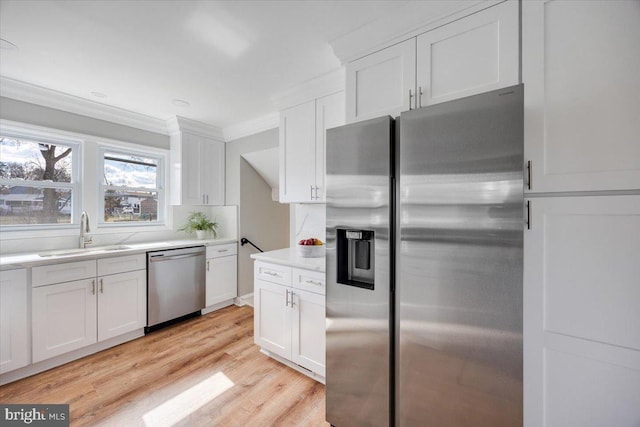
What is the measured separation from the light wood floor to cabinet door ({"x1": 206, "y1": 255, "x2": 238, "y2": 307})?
793 mm

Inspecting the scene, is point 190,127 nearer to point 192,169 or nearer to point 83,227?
point 192,169

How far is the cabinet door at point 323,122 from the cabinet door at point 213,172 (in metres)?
2.00

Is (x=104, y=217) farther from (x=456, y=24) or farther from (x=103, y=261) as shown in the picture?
(x=456, y=24)

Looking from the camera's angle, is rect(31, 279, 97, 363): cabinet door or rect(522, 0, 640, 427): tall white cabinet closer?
rect(522, 0, 640, 427): tall white cabinet

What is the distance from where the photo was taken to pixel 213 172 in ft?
12.3

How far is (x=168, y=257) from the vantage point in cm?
302

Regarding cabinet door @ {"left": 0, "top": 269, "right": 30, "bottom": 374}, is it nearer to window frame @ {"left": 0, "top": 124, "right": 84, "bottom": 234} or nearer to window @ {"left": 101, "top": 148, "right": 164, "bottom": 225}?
window frame @ {"left": 0, "top": 124, "right": 84, "bottom": 234}

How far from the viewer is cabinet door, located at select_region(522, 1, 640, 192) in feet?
3.34

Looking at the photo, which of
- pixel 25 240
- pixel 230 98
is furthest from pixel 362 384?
pixel 25 240

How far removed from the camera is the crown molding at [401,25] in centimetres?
135

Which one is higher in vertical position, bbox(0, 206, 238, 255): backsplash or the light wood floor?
bbox(0, 206, 238, 255): backsplash

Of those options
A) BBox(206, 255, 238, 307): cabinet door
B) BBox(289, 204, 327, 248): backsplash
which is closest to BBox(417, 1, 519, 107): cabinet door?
BBox(289, 204, 327, 248): backsplash

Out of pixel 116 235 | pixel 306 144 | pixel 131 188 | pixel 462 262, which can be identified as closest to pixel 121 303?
pixel 116 235

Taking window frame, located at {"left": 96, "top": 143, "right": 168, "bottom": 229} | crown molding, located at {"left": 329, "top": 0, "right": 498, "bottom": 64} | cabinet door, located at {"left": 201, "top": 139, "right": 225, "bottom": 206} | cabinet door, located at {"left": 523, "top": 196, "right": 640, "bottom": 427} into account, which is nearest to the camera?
cabinet door, located at {"left": 523, "top": 196, "right": 640, "bottom": 427}
